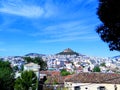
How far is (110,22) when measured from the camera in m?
10.9

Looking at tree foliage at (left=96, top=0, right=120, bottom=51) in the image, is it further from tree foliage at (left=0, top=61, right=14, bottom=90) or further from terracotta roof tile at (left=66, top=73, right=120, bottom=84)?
tree foliage at (left=0, top=61, right=14, bottom=90)

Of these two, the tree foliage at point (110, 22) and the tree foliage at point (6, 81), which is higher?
the tree foliage at point (6, 81)

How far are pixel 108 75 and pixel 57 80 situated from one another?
12.2m

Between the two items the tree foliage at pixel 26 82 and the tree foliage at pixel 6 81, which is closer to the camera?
the tree foliage at pixel 26 82

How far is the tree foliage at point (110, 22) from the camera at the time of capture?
34.7 ft

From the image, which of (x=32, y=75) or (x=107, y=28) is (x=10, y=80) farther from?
(x=107, y=28)

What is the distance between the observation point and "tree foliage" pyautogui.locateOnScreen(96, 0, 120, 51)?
10.6 m

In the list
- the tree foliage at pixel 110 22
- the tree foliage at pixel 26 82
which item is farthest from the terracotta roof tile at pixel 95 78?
the tree foliage at pixel 110 22

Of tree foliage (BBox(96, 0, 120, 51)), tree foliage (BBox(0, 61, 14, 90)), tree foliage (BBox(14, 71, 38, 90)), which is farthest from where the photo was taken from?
tree foliage (BBox(0, 61, 14, 90))

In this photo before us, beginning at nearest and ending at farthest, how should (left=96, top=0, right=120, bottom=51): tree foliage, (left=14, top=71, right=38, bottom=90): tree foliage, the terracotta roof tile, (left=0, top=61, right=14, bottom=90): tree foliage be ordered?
(left=96, top=0, right=120, bottom=51): tree foliage → the terracotta roof tile → (left=14, top=71, right=38, bottom=90): tree foliage → (left=0, top=61, right=14, bottom=90): tree foliage

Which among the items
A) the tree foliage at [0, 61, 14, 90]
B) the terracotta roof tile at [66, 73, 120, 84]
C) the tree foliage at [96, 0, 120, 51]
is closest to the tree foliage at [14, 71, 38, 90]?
the tree foliage at [0, 61, 14, 90]

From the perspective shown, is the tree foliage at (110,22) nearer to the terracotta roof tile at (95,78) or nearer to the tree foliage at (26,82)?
the terracotta roof tile at (95,78)

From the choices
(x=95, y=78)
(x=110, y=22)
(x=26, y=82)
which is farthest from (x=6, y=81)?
(x=110, y=22)

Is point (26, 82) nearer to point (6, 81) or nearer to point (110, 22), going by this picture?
point (6, 81)
